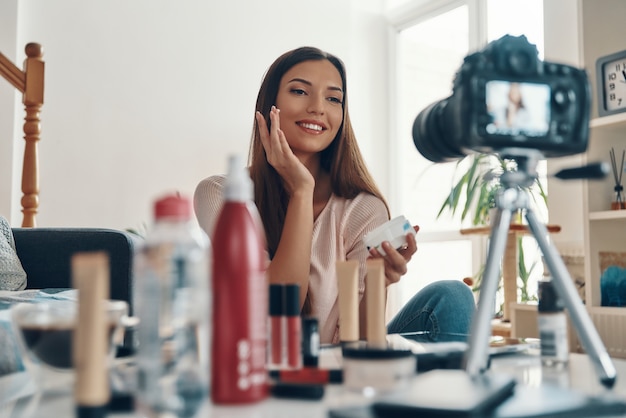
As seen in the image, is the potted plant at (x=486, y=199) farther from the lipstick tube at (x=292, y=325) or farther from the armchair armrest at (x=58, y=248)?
the lipstick tube at (x=292, y=325)

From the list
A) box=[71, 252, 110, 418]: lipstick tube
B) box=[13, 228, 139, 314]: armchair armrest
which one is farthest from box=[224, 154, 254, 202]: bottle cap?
box=[13, 228, 139, 314]: armchair armrest

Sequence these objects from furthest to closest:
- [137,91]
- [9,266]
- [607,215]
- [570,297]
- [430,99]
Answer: [430,99] → [137,91] → [607,215] → [9,266] → [570,297]

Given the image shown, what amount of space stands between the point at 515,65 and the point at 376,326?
33 cm

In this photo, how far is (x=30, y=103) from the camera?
2.30m

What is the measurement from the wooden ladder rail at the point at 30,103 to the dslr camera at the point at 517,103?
6.34ft

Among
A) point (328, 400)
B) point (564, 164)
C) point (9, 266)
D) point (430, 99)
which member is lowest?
point (328, 400)

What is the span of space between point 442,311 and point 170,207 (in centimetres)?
78

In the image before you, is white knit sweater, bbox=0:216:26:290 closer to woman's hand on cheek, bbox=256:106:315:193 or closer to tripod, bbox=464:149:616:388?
woman's hand on cheek, bbox=256:106:315:193

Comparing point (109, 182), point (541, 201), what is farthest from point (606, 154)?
point (109, 182)

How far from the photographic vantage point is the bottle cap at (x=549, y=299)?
2.41 feet

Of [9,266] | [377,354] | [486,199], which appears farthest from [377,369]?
[486,199]

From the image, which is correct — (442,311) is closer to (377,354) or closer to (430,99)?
(377,354)

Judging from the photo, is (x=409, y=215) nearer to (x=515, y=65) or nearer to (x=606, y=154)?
(x=606, y=154)

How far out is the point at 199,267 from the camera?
1.65 ft
